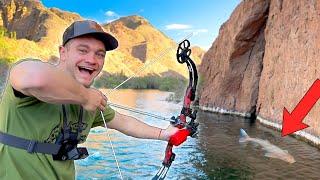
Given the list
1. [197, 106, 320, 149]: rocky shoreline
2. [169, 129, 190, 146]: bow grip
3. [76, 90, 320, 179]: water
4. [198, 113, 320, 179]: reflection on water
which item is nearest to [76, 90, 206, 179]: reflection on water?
[76, 90, 320, 179]: water

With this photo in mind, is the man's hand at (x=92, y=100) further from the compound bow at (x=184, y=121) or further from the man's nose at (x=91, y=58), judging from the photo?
the compound bow at (x=184, y=121)

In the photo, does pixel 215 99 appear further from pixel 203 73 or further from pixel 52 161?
pixel 52 161

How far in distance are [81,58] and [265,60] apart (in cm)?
3664

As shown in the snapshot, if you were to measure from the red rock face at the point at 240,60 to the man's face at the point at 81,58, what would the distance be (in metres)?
38.4

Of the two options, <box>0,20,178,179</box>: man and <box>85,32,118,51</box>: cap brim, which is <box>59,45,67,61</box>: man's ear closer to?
<box>0,20,178,179</box>: man

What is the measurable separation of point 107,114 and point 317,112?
19.7 meters

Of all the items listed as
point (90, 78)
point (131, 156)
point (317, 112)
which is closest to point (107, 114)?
point (90, 78)

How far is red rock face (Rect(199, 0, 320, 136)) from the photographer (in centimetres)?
2598

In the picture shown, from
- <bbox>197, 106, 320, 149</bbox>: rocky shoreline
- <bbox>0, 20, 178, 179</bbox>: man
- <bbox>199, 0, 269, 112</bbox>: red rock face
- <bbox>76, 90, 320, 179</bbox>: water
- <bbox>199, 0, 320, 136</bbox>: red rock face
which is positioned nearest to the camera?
<bbox>0, 20, 178, 179</bbox>: man

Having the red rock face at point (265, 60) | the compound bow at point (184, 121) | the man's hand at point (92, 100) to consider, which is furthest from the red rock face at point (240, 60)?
the man's hand at point (92, 100)

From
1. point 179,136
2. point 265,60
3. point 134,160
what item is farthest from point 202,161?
point 265,60

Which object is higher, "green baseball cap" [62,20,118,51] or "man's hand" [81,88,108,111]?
"green baseball cap" [62,20,118,51]
